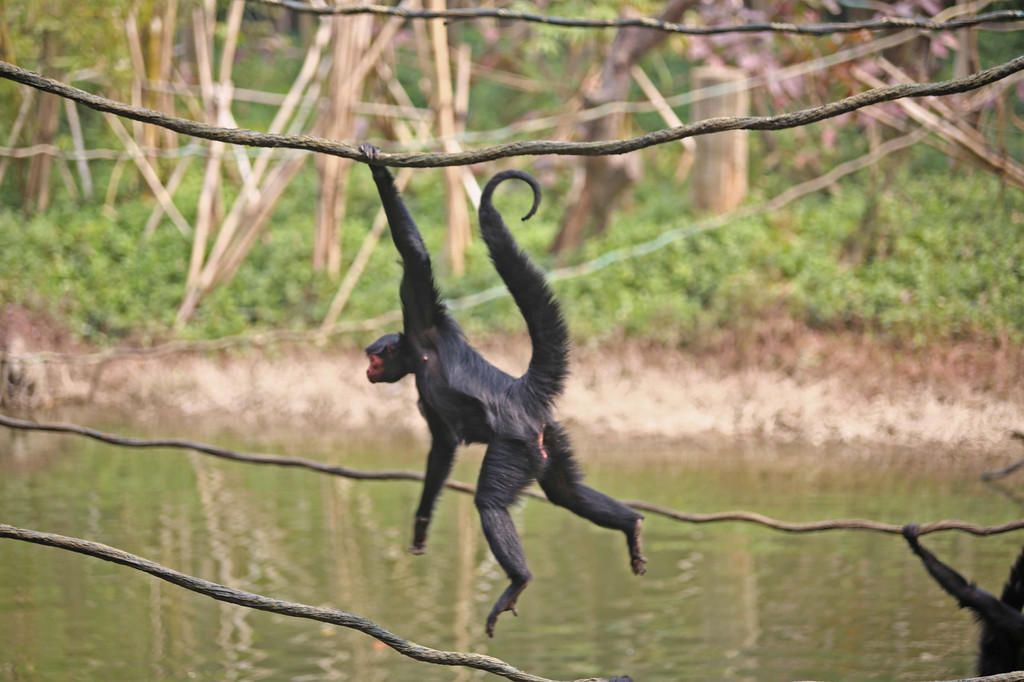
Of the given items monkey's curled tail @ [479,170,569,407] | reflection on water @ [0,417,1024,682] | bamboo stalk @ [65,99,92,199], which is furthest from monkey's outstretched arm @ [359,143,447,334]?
bamboo stalk @ [65,99,92,199]

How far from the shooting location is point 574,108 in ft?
45.7

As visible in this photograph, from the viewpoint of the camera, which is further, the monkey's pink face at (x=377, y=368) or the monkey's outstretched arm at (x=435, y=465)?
the monkey's outstretched arm at (x=435, y=465)

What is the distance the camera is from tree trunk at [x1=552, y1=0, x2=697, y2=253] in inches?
488

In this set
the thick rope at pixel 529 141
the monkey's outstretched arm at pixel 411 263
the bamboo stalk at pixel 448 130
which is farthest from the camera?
the bamboo stalk at pixel 448 130

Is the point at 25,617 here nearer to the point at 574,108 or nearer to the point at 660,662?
the point at 660,662

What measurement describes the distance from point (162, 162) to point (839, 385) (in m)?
8.49

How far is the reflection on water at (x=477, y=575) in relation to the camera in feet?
19.5

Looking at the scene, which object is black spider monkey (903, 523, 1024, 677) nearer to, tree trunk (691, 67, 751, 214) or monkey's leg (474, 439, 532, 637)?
monkey's leg (474, 439, 532, 637)

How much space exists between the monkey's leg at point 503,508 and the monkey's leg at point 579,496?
0.67 ft

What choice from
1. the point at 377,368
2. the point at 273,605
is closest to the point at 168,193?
the point at 377,368

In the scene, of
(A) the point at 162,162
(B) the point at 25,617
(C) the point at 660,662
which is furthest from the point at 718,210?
(B) the point at 25,617

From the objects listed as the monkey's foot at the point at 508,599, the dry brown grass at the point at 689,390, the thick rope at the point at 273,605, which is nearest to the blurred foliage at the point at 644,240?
the dry brown grass at the point at 689,390

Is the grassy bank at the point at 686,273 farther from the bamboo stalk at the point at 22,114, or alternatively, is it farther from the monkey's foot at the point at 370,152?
the monkey's foot at the point at 370,152

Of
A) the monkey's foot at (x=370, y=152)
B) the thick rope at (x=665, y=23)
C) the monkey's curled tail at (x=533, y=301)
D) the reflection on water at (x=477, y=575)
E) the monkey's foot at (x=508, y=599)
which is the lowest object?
the reflection on water at (x=477, y=575)
